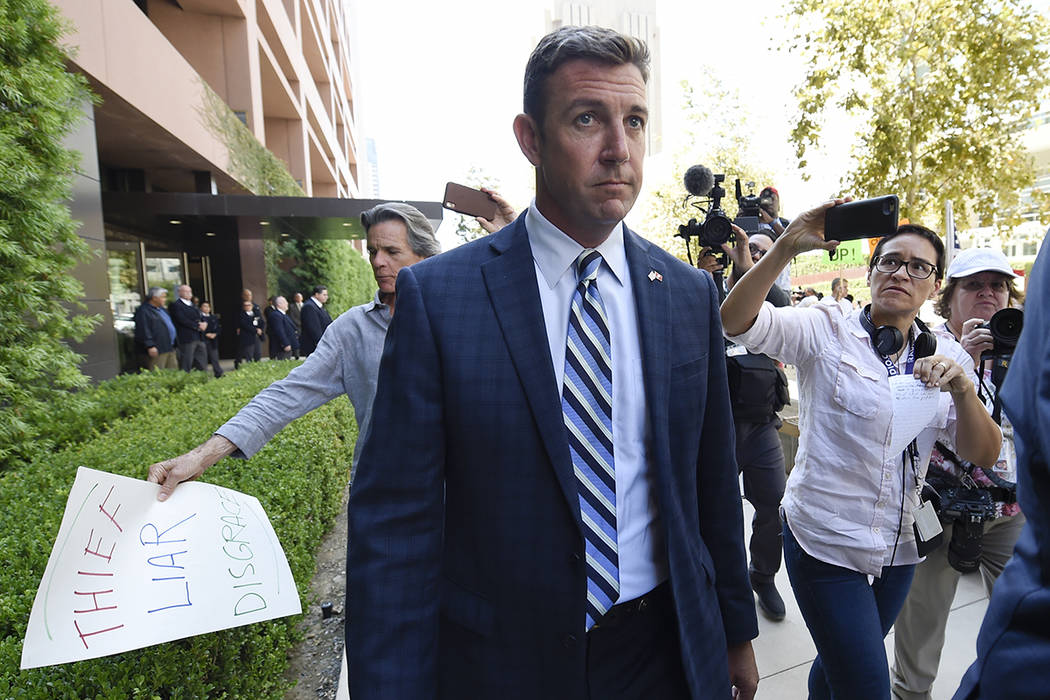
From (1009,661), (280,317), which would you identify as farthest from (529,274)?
(280,317)

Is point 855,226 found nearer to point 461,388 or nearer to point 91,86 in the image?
point 461,388

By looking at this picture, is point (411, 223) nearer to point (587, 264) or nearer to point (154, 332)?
point (587, 264)

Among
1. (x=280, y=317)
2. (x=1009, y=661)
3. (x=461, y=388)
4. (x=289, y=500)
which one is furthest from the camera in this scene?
(x=280, y=317)

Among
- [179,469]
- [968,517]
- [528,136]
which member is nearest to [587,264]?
[528,136]

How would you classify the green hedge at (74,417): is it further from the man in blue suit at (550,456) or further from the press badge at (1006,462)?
the press badge at (1006,462)

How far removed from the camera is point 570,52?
4.40ft

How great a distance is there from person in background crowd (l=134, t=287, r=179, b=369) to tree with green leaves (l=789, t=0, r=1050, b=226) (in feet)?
38.7

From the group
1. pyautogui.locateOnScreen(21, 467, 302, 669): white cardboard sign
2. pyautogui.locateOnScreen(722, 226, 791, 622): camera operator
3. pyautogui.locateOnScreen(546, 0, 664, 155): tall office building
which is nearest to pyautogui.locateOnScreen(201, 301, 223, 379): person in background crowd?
pyautogui.locateOnScreen(722, 226, 791, 622): camera operator

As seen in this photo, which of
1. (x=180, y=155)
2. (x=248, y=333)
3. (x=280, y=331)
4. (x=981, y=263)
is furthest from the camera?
(x=280, y=331)

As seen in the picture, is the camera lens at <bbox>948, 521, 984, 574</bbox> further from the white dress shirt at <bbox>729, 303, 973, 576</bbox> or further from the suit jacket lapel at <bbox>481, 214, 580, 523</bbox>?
the suit jacket lapel at <bbox>481, 214, 580, 523</bbox>

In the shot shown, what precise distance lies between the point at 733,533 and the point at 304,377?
5.79ft

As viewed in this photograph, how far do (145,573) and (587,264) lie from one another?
4.49ft

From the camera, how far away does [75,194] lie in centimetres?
686

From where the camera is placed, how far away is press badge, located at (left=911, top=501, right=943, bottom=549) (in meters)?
2.18
